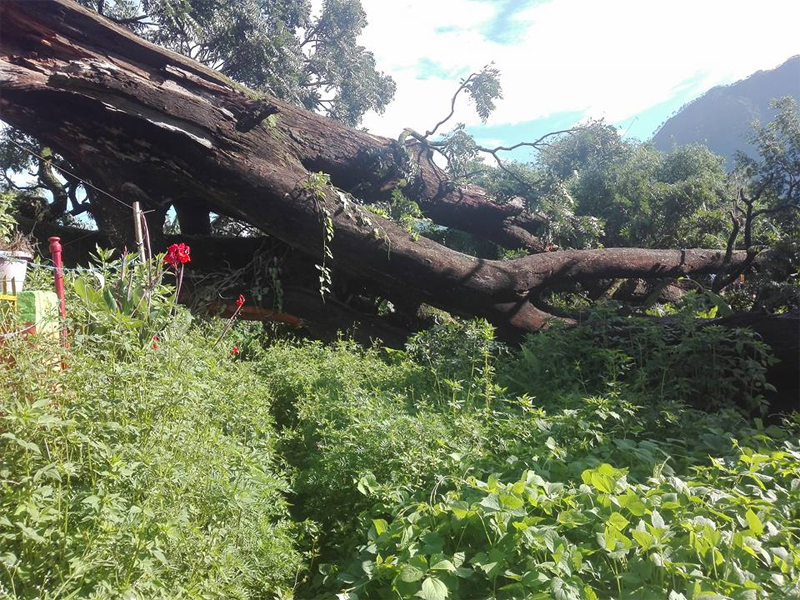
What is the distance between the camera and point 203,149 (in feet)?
16.5

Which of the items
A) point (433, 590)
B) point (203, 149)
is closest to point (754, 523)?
point (433, 590)

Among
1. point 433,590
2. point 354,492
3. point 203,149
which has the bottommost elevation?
point 354,492

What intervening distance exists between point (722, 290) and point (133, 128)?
25.3 ft

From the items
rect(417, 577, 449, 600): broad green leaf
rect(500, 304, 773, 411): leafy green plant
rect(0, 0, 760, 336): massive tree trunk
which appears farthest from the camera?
rect(0, 0, 760, 336): massive tree trunk

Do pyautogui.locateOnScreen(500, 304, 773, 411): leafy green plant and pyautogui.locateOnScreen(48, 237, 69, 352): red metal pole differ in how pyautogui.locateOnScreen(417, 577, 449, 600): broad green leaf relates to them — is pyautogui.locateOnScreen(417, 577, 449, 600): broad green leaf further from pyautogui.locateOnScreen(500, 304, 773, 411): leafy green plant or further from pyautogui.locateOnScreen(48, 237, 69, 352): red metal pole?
pyautogui.locateOnScreen(500, 304, 773, 411): leafy green plant

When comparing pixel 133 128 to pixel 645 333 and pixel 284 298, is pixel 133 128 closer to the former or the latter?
pixel 284 298

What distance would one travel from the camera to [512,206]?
755 centimetres

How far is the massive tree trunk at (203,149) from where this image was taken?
16.2ft

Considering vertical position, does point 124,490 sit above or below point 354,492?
above

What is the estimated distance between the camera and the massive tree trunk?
4.95m

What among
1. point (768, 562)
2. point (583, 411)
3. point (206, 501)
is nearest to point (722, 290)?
point (583, 411)

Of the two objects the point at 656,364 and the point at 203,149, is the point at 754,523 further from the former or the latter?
the point at 203,149

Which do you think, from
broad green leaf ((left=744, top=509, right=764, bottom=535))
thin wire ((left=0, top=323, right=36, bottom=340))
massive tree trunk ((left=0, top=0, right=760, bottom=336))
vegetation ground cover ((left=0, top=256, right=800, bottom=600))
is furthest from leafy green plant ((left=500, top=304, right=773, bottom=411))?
thin wire ((left=0, top=323, right=36, bottom=340))

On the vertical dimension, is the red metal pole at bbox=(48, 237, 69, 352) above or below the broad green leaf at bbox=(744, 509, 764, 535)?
above
